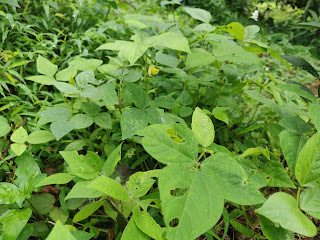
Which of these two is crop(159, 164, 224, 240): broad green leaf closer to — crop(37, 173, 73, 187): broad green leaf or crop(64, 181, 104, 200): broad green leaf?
crop(64, 181, 104, 200): broad green leaf

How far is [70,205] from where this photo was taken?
40.1 inches

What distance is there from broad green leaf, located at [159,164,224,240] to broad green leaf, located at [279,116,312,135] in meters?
0.56

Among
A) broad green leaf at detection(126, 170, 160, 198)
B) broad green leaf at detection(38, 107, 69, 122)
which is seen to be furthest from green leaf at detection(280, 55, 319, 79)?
broad green leaf at detection(38, 107, 69, 122)

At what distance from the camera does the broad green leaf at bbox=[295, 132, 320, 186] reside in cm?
67

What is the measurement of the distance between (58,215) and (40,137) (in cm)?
41

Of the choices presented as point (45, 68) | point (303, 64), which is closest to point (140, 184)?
point (45, 68)

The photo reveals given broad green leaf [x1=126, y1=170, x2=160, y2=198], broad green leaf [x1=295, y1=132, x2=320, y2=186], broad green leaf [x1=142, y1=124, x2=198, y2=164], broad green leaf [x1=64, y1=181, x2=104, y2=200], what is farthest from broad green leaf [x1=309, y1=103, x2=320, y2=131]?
broad green leaf [x1=64, y1=181, x2=104, y2=200]

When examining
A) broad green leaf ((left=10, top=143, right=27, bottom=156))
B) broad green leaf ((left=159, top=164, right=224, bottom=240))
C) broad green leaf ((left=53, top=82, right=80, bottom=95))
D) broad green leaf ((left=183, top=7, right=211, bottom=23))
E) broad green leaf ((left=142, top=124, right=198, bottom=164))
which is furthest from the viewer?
broad green leaf ((left=183, top=7, right=211, bottom=23))

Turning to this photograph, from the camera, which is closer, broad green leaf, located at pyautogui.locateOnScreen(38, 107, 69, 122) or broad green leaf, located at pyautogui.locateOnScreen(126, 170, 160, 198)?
broad green leaf, located at pyautogui.locateOnScreen(126, 170, 160, 198)

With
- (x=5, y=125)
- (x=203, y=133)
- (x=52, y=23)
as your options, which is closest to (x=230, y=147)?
(x=203, y=133)

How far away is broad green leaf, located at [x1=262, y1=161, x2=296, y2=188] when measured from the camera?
0.80m

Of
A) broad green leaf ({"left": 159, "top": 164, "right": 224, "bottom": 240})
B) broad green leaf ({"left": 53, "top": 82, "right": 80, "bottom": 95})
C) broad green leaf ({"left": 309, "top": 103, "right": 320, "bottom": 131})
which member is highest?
broad green leaf ({"left": 309, "top": 103, "right": 320, "bottom": 131})

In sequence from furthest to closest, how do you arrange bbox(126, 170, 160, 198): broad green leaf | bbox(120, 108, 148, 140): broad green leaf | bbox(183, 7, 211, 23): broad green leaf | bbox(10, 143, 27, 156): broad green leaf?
bbox(183, 7, 211, 23): broad green leaf → bbox(10, 143, 27, 156): broad green leaf → bbox(120, 108, 148, 140): broad green leaf → bbox(126, 170, 160, 198): broad green leaf

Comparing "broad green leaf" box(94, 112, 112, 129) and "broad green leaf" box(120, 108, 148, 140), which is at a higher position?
"broad green leaf" box(120, 108, 148, 140)
